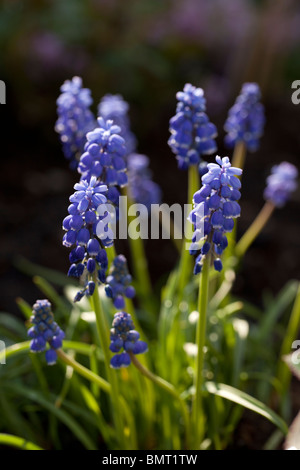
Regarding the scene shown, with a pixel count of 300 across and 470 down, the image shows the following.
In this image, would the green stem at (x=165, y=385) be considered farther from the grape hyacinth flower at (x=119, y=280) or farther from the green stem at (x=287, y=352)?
the green stem at (x=287, y=352)

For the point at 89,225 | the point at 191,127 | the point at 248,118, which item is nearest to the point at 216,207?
the point at 89,225

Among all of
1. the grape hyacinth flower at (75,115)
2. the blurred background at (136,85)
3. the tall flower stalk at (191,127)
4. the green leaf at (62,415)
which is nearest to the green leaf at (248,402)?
the green leaf at (62,415)

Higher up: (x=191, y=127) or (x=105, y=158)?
(x=191, y=127)

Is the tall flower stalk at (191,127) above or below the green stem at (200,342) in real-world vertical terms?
above

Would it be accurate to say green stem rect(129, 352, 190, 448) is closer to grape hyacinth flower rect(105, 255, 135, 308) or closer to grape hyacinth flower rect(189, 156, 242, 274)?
grape hyacinth flower rect(105, 255, 135, 308)

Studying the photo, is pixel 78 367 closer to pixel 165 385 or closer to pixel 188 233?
pixel 165 385

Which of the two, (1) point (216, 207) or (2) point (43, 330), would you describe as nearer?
(1) point (216, 207)

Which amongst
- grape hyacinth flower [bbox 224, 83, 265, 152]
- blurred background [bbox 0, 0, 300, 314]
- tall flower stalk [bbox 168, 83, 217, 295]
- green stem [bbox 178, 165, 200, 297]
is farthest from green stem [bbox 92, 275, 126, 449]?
blurred background [bbox 0, 0, 300, 314]
